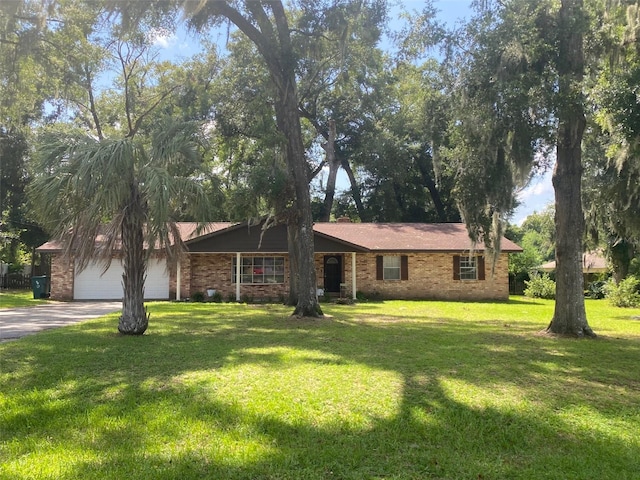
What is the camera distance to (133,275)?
33.0 ft

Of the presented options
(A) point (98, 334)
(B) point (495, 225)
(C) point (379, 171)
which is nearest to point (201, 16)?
(A) point (98, 334)

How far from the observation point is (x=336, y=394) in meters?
5.64

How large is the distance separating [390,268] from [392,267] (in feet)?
0.35

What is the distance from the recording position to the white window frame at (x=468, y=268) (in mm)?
22562

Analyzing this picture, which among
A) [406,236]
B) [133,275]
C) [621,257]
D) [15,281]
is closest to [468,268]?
[406,236]

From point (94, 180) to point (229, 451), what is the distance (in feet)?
20.4

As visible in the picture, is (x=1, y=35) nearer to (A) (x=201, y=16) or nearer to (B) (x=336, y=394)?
(A) (x=201, y=16)

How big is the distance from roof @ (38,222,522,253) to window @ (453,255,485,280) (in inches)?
26.5

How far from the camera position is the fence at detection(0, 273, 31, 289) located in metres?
28.6

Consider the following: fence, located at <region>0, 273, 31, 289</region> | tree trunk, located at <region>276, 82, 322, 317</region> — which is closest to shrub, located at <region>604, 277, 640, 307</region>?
tree trunk, located at <region>276, 82, 322, 317</region>

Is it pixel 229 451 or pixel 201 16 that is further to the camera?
pixel 201 16

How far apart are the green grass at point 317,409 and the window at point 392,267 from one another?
42.2 feet

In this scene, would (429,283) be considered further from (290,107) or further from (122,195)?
(122,195)

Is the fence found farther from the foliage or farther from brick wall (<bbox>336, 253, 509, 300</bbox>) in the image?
brick wall (<bbox>336, 253, 509, 300</bbox>)
